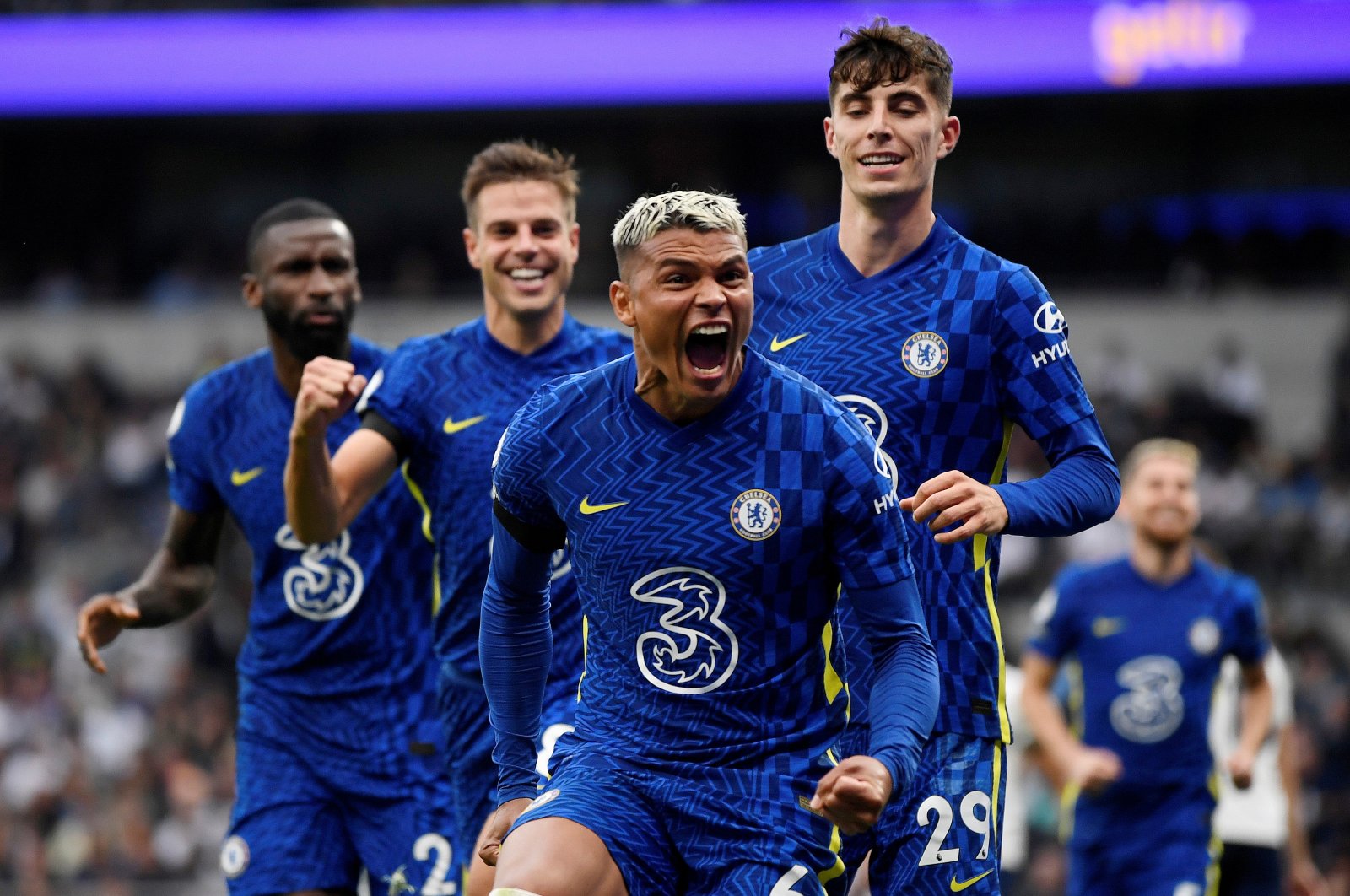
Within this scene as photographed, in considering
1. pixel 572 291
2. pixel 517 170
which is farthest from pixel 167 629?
pixel 517 170

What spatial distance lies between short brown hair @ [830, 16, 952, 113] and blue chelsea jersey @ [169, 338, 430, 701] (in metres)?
2.19

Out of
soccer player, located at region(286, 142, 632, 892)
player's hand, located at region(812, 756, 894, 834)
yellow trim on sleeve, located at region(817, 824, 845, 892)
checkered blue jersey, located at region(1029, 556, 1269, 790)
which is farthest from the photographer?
checkered blue jersey, located at region(1029, 556, 1269, 790)

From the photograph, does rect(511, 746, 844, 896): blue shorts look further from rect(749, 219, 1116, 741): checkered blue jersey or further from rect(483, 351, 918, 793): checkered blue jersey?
rect(749, 219, 1116, 741): checkered blue jersey

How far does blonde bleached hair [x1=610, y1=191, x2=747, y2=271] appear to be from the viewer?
→ 3.89m

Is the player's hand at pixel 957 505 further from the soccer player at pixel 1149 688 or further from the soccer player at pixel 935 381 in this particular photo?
the soccer player at pixel 1149 688

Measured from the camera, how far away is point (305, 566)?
5.89 m

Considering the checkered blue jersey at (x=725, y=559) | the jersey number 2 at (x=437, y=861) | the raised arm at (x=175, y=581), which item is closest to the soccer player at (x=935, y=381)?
the checkered blue jersey at (x=725, y=559)

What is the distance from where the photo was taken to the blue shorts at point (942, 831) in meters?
4.43

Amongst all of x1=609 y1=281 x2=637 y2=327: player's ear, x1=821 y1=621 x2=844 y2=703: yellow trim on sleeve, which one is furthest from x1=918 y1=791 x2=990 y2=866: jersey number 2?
x1=609 y1=281 x2=637 y2=327: player's ear

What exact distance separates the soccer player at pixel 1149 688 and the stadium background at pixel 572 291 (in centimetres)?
392

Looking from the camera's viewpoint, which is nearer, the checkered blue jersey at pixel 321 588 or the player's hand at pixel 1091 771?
the checkered blue jersey at pixel 321 588

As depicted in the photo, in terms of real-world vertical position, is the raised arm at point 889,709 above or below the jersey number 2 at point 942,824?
above

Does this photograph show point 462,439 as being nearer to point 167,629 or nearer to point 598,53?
point 167,629

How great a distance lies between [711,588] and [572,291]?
18.9 m
